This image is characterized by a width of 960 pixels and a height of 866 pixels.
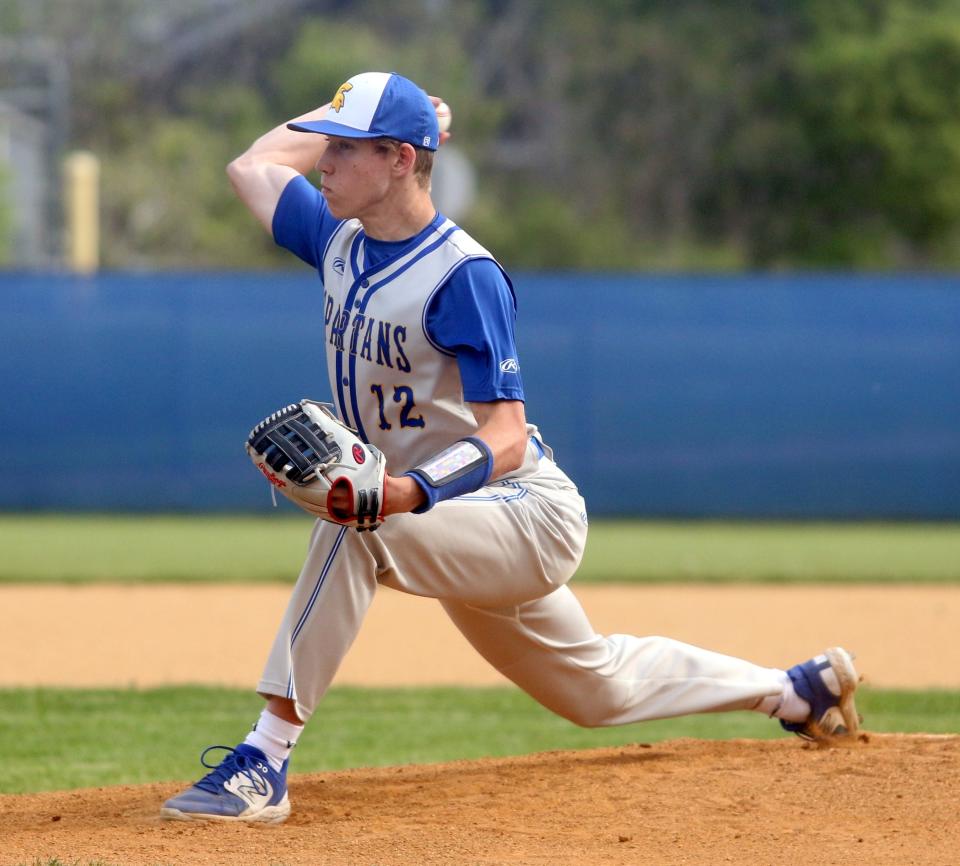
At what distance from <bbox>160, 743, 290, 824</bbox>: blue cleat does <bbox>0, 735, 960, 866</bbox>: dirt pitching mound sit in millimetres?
48

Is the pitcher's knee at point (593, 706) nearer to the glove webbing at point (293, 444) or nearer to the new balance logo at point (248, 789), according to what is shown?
the new balance logo at point (248, 789)

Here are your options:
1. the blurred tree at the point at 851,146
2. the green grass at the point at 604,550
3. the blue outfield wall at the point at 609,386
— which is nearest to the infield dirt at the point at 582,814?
the green grass at the point at 604,550

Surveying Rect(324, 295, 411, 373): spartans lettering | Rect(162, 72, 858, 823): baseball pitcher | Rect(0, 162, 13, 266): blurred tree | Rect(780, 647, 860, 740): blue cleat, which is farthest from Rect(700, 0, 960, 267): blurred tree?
Rect(324, 295, 411, 373): spartans lettering

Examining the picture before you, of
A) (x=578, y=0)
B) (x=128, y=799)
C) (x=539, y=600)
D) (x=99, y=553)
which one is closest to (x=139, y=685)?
(x=128, y=799)

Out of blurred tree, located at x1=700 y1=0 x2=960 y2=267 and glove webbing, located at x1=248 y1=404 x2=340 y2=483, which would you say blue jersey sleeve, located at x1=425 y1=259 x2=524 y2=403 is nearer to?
glove webbing, located at x1=248 y1=404 x2=340 y2=483

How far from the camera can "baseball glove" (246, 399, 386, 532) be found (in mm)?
3357

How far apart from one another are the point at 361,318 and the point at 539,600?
0.84 m

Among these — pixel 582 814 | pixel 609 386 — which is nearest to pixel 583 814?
pixel 582 814

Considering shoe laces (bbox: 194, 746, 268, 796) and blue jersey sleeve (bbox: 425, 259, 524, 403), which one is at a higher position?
A: blue jersey sleeve (bbox: 425, 259, 524, 403)

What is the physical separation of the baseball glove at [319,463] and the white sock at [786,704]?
58.8 inches

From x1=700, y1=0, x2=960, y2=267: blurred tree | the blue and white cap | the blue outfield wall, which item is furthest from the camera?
x1=700, y1=0, x2=960, y2=267: blurred tree

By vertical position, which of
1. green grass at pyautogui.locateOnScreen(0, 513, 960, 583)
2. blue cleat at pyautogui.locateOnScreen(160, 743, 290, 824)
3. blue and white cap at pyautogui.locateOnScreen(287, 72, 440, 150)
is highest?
blue and white cap at pyautogui.locateOnScreen(287, 72, 440, 150)

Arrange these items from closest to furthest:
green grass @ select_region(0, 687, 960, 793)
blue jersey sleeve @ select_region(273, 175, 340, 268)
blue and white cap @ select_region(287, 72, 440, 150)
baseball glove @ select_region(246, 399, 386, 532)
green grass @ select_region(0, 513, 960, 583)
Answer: baseball glove @ select_region(246, 399, 386, 532) < blue and white cap @ select_region(287, 72, 440, 150) < blue jersey sleeve @ select_region(273, 175, 340, 268) < green grass @ select_region(0, 687, 960, 793) < green grass @ select_region(0, 513, 960, 583)

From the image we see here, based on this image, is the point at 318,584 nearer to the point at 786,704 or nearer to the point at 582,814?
the point at 582,814
